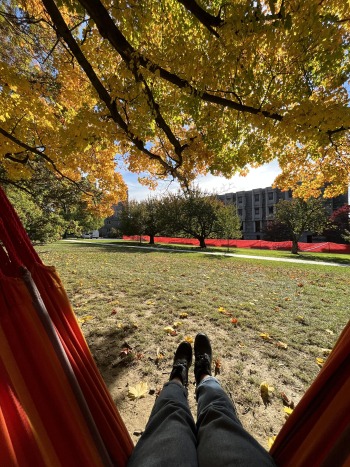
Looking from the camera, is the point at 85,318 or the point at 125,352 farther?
the point at 85,318

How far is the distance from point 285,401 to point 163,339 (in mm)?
1478

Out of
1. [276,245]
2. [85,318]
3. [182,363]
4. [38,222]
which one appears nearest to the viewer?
[182,363]

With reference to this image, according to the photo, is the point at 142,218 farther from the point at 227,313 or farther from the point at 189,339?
the point at 189,339

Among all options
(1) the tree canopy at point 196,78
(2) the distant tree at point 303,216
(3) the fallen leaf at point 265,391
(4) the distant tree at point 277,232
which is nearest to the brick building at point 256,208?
(4) the distant tree at point 277,232

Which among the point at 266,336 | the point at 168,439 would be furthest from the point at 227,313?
the point at 168,439

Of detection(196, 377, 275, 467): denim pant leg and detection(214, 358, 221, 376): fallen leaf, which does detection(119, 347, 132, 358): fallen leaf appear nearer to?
detection(214, 358, 221, 376): fallen leaf

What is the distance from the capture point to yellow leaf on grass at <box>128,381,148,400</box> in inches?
80.5

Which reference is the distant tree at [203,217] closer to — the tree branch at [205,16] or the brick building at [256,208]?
the tree branch at [205,16]

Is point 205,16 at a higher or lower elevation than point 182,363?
higher

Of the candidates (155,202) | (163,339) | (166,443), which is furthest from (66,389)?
(155,202)

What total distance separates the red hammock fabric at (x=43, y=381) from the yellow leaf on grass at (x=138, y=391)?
107cm

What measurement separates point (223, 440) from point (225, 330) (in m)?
2.31

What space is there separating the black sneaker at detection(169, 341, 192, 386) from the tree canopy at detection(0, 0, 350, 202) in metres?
3.23

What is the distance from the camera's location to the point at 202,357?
2.34 metres
